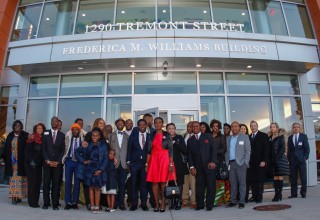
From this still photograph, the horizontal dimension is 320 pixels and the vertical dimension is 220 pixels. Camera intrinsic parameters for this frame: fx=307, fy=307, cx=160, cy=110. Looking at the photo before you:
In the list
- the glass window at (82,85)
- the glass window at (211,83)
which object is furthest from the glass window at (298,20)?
the glass window at (82,85)

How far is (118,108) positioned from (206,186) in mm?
4627

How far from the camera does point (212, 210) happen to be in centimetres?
666

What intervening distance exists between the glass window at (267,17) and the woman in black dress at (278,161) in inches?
187

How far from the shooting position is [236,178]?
6.98 meters

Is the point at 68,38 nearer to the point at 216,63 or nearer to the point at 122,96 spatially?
the point at 122,96

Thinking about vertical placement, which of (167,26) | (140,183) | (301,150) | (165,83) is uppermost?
(167,26)

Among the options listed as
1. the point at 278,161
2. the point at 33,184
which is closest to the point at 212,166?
the point at 278,161

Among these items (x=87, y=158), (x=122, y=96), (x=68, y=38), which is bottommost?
(x=87, y=158)

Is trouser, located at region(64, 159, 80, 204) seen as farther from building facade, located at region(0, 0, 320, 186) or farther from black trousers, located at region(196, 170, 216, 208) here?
building facade, located at region(0, 0, 320, 186)

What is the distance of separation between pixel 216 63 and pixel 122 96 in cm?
330

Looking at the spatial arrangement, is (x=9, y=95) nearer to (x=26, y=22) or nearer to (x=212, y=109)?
(x=26, y=22)

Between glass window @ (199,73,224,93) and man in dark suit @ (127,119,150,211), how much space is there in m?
4.27

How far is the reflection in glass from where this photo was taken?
10594 millimetres

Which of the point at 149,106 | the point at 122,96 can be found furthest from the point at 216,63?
the point at 122,96
